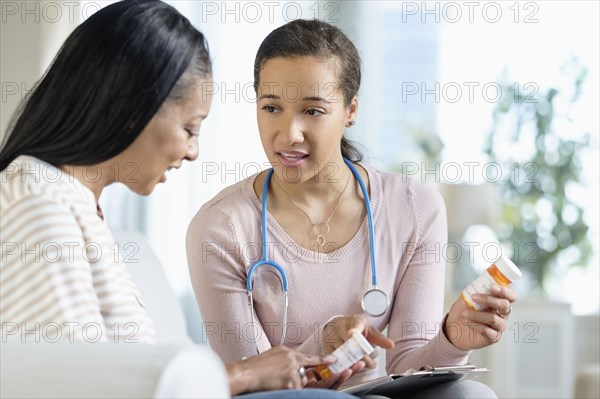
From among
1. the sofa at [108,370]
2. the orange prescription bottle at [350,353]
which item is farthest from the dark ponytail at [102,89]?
the orange prescription bottle at [350,353]

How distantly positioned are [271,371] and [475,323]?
1.82 feet

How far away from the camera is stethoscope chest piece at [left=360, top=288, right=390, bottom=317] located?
6.79 feet

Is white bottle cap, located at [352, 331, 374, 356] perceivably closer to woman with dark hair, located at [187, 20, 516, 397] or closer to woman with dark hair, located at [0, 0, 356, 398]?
woman with dark hair, located at [0, 0, 356, 398]

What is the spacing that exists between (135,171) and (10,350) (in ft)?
1.37

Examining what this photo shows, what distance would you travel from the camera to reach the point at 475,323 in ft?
6.29

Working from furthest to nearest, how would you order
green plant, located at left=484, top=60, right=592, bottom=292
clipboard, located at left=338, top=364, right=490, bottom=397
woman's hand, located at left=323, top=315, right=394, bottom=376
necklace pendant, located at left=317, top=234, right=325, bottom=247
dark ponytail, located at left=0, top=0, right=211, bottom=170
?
1. green plant, located at left=484, top=60, right=592, bottom=292
2. necklace pendant, located at left=317, top=234, right=325, bottom=247
3. woman's hand, located at left=323, top=315, right=394, bottom=376
4. clipboard, located at left=338, top=364, right=490, bottom=397
5. dark ponytail, located at left=0, top=0, right=211, bottom=170

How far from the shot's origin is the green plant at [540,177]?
4.34 m

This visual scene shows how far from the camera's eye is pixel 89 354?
1.14 m

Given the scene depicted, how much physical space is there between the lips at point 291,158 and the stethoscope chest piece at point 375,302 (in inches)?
13.1

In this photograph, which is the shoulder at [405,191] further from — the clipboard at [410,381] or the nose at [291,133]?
the clipboard at [410,381]

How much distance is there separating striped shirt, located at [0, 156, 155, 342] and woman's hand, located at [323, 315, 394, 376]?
21.7 inches

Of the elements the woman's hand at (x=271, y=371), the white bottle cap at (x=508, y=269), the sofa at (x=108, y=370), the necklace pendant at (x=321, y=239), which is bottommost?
the woman's hand at (x=271, y=371)

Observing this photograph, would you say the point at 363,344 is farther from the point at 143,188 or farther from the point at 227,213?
the point at 227,213

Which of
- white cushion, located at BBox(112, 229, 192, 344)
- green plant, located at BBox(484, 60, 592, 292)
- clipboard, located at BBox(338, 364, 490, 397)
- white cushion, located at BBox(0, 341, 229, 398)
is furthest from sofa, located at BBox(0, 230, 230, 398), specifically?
green plant, located at BBox(484, 60, 592, 292)
